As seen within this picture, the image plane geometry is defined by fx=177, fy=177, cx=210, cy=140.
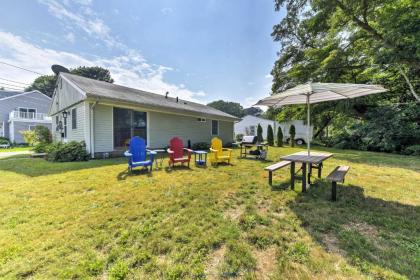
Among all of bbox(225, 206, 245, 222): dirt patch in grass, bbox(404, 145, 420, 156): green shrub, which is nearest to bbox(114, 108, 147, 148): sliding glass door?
bbox(225, 206, 245, 222): dirt patch in grass

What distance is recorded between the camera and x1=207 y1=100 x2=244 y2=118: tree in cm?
4926

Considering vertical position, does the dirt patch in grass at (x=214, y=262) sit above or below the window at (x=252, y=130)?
below

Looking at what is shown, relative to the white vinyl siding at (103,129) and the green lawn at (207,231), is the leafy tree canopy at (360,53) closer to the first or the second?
the green lawn at (207,231)

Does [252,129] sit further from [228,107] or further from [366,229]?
[228,107]

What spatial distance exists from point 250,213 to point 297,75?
14.0m

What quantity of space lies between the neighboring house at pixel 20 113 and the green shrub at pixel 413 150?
3290cm

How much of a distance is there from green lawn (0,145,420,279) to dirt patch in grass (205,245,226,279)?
1 centimetres

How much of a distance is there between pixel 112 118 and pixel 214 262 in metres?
8.48

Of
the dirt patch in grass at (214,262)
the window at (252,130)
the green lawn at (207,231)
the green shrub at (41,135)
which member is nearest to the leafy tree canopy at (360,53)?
the green lawn at (207,231)

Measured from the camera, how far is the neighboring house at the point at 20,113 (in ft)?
66.0

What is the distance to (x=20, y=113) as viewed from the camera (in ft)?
66.8

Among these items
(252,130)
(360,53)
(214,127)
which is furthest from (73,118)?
(252,130)

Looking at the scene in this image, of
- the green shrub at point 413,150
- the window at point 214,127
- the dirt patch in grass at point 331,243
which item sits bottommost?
the dirt patch in grass at point 331,243

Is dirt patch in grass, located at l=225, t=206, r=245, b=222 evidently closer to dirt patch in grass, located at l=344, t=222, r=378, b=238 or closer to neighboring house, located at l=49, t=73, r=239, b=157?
dirt patch in grass, located at l=344, t=222, r=378, b=238
